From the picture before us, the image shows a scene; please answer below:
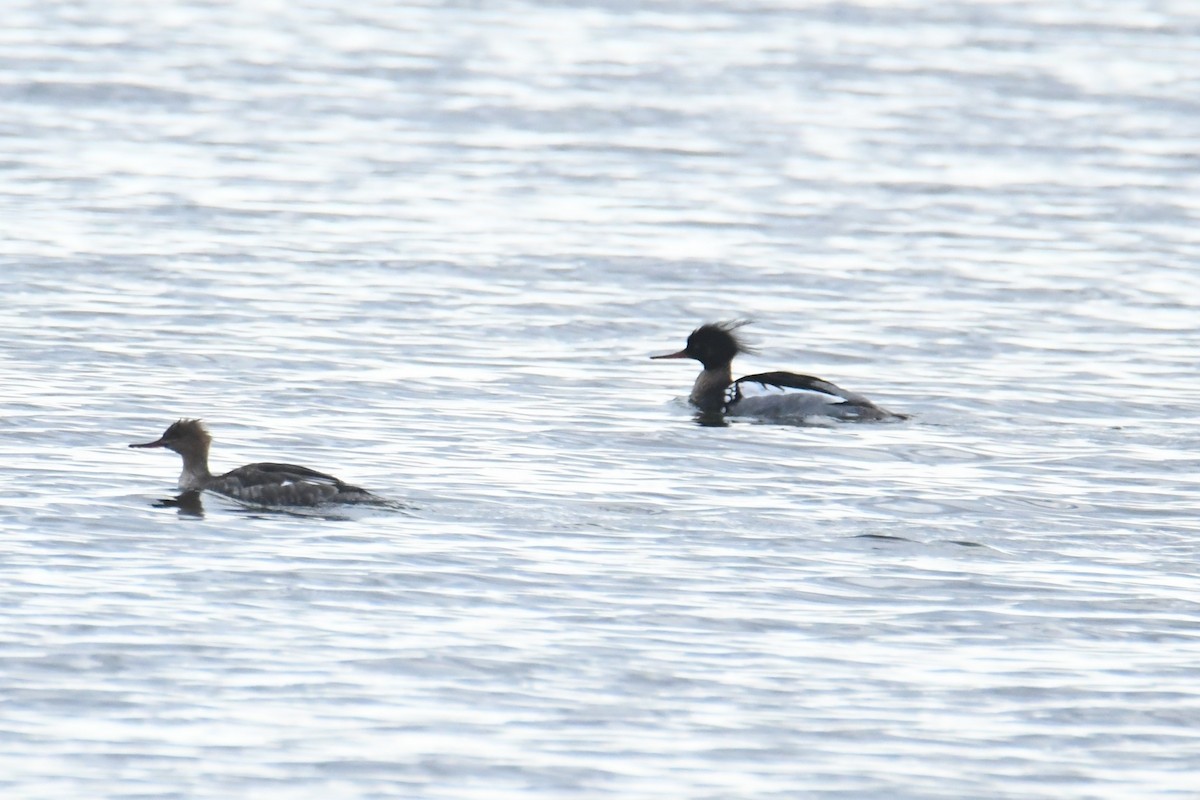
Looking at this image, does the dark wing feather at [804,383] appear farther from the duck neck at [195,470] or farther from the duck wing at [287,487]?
the duck neck at [195,470]

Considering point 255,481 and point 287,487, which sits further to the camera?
point 255,481

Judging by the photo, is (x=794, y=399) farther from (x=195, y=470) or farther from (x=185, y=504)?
(x=185, y=504)

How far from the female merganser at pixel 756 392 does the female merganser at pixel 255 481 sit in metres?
5.00

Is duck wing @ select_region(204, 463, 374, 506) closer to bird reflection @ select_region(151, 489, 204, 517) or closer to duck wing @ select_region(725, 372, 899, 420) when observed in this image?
bird reflection @ select_region(151, 489, 204, 517)

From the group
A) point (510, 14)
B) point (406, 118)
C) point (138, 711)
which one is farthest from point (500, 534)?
point (510, 14)

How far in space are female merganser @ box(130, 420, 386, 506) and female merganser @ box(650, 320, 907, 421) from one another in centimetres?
500

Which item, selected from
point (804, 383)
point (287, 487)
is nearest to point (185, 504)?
point (287, 487)

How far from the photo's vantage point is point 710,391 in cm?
1794

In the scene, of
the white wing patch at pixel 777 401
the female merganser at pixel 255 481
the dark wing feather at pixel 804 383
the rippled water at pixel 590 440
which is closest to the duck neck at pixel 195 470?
the female merganser at pixel 255 481

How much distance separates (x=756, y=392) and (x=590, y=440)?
9.03 feet

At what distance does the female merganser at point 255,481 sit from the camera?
13.1 metres

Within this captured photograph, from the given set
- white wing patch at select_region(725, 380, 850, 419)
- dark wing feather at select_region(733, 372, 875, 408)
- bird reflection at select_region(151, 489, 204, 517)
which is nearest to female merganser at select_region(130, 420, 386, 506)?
bird reflection at select_region(151, 489, 204, 517)

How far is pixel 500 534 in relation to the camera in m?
12.6

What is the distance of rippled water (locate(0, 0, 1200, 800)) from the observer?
951 cm
